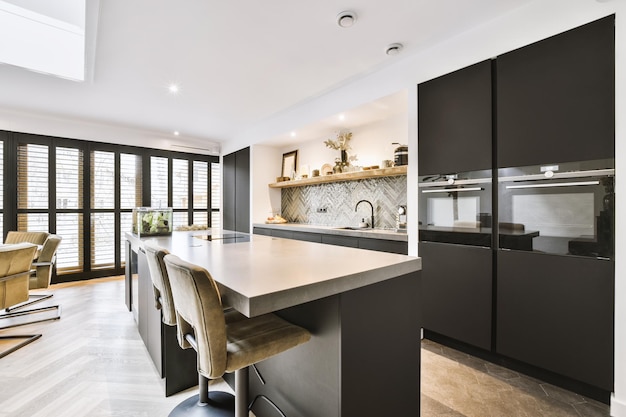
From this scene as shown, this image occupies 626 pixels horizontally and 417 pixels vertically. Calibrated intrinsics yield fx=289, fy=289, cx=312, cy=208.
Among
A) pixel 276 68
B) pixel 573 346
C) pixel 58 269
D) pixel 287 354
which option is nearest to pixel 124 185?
pixel 58 269

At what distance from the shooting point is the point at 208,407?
5.46ft

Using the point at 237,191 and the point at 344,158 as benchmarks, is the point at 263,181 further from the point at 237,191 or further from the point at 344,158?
the point at 344,158

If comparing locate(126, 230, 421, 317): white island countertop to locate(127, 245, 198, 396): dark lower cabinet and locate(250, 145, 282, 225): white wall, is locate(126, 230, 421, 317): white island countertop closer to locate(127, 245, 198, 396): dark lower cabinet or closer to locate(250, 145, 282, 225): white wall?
locate(127, 245, 198, 396): dark lower cabinet

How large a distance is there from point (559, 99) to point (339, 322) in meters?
2.00

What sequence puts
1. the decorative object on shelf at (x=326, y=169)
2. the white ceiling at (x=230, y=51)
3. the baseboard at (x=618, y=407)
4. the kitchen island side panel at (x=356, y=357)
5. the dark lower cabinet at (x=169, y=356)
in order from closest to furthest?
the kitchen island side panel at (x=356, y=357) → the baseboard at (x=618, y=407) → the dark lower cabinet at (x=169, y=356) → the white ceiling at (x=230, y=51) → the decorative object on shelf at (x=326, y=169)

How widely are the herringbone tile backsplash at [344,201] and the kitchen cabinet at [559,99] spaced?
1.43 meters

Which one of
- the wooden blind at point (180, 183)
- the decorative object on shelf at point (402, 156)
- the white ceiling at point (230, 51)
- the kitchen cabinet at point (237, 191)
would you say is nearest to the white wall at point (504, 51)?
the white ceiling at point (230, 51)

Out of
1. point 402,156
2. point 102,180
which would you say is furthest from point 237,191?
point 402,156

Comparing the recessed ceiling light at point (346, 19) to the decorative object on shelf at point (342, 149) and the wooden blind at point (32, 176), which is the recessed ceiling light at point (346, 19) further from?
the wooden blind at point (32, 176)

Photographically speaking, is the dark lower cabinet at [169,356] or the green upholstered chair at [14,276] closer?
the dark lower cabinet at [169,356]

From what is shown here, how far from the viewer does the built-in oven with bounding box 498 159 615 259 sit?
5.55ft

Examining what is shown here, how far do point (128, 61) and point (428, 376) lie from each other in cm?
374

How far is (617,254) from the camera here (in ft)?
5.38

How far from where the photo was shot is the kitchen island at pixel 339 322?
101 centimetres
